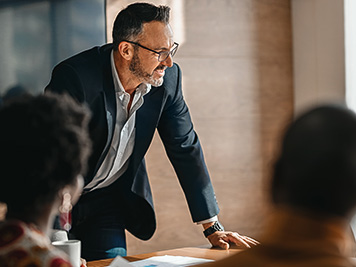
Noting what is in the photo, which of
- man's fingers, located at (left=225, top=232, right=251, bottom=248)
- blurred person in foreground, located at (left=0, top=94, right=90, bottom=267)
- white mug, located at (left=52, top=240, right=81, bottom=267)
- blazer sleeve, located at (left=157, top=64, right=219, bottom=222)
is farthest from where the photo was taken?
blazer sleeve, located at (left=157, top=64, right=219, bottom=222)

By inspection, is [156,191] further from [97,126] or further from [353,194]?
[353,194]

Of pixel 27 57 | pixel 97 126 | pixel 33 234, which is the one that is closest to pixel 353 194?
pixel 33 234

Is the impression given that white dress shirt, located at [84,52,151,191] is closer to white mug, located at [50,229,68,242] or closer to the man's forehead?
the man's forehead

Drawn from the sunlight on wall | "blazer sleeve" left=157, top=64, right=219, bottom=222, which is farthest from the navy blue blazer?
the sunlight on wall

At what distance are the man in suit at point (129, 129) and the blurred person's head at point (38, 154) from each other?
3.85 ft

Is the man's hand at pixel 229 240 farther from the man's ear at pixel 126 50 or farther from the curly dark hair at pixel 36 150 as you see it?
the curly dark hair at pixel 36 150

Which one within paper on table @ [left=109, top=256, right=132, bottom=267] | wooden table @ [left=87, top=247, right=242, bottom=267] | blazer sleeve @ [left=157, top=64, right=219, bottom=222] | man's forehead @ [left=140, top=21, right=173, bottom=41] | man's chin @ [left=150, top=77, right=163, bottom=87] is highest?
man's forehead @ [left=140, top=21, right=173, bottom=41]

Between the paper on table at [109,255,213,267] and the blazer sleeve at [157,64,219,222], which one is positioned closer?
the paper on table at [109,255,213,267]

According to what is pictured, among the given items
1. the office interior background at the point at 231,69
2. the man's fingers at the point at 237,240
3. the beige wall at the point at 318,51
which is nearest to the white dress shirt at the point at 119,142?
the man's fingers at the point at 237,240

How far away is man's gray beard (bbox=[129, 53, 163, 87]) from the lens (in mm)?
2277

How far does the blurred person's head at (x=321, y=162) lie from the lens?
2.16 feet

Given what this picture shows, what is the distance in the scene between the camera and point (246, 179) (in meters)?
3.74

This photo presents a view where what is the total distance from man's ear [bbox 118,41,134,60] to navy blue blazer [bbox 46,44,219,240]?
2.1 inches

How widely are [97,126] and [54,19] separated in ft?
4.30
